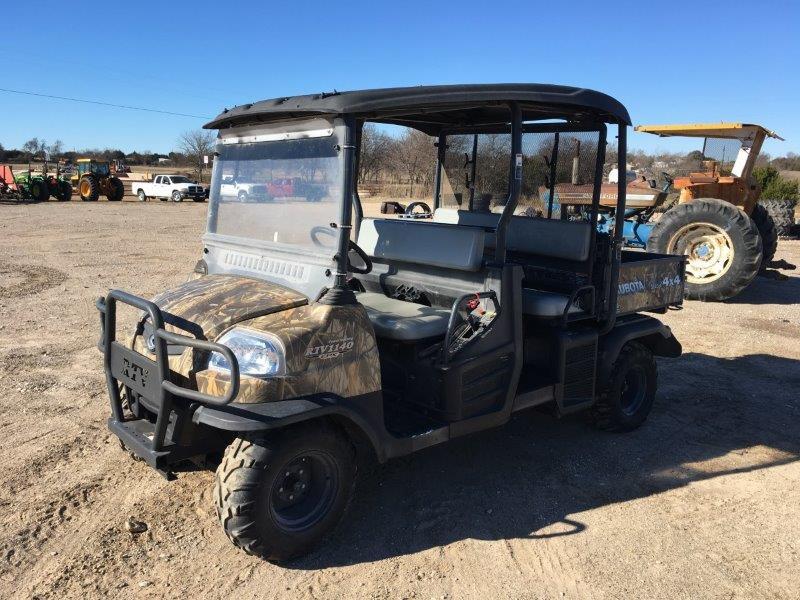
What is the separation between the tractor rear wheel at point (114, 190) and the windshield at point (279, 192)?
32.5 meters

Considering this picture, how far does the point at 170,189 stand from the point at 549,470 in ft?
113

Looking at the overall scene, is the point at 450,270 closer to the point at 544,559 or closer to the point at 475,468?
the point at 475,468

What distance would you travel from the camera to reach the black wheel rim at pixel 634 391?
5273 mm

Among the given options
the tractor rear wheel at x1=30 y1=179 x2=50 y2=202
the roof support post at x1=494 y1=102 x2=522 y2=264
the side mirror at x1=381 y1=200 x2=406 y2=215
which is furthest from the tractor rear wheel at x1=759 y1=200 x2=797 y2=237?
the tractor rear wheel at x1=30 y1=179 x2=50 y2=202

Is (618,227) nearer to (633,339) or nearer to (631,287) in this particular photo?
(631,287)

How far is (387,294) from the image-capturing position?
4605 mm

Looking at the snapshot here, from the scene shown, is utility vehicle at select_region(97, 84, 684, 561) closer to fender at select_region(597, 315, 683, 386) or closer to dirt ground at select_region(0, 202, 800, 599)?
fender at select_region(597, 315, 683, 386)

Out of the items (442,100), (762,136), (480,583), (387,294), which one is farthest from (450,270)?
(762,136)

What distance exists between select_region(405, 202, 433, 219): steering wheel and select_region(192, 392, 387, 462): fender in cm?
268

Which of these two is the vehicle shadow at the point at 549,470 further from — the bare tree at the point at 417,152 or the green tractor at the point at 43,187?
the green tractor at the point at 43,187

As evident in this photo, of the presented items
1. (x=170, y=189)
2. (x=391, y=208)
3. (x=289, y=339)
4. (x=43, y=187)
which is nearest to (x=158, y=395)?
(x=289, y=339)

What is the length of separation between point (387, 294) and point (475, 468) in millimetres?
1351

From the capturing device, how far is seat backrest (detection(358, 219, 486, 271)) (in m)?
3.96

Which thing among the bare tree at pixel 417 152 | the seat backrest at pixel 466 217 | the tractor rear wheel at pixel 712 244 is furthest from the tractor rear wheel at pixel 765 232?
the seat backrest at pixel 466 217
